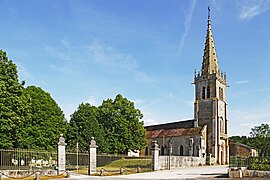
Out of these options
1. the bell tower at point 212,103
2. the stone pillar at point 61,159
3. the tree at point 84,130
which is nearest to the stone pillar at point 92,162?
the stone pillar at point 61,159

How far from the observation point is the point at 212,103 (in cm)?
6138

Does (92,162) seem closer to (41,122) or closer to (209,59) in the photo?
(41,122)

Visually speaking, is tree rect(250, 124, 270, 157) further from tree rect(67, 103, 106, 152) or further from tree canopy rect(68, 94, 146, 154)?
tree rect(67, 103, 106, 152)

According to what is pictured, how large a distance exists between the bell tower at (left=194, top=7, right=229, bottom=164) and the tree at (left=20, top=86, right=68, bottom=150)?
89.9ft

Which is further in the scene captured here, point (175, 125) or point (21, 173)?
point (175, 125)

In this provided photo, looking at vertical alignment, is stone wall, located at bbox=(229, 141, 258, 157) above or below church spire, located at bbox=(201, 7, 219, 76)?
below

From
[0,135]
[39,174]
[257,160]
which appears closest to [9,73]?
[0,135]

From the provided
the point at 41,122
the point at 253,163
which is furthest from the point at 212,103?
the point at 253,163

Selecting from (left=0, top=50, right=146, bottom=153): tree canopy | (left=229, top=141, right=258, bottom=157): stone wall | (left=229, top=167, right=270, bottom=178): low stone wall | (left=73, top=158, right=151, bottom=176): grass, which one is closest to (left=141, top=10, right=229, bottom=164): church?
(left=229, top=141, right=258, bottom=157): stone wall

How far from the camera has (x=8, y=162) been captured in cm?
2536

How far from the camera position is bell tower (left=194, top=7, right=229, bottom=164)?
59656mm

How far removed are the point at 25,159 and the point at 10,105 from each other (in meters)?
6.49

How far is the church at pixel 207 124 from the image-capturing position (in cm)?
5909

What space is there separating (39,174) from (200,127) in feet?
138
